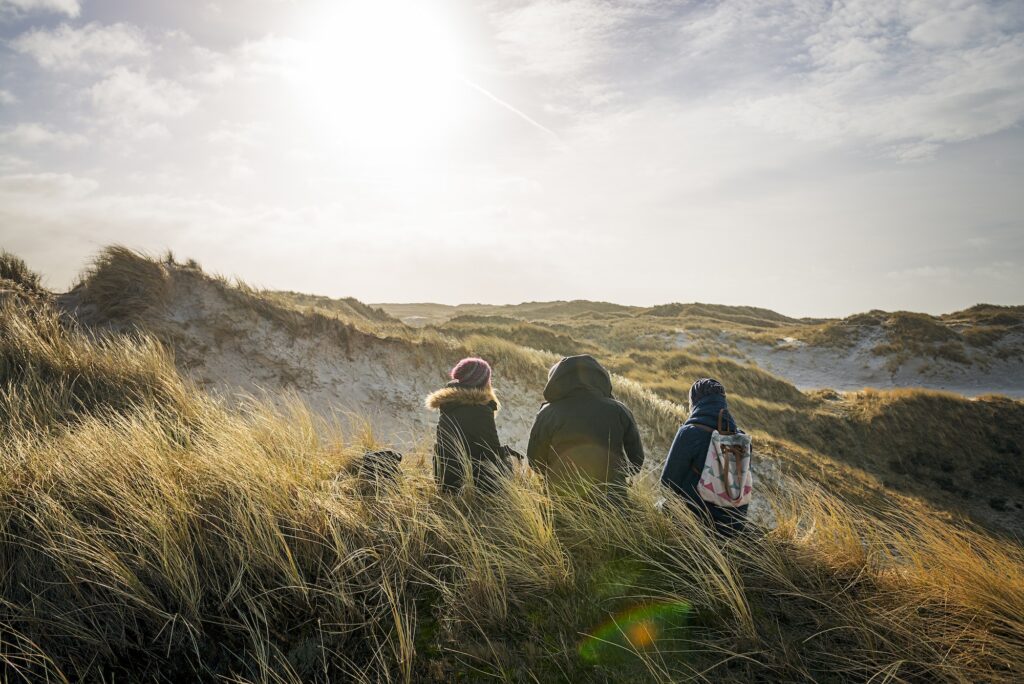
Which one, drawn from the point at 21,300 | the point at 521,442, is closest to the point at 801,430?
the point at 521,442

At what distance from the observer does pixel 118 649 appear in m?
2.44

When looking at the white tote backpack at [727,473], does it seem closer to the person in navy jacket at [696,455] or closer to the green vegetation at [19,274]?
the person in navy jacket at [696,455]

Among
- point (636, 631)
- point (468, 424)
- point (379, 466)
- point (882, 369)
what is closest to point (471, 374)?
point (468, 424)

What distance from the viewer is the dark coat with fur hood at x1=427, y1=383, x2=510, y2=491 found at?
4641mm

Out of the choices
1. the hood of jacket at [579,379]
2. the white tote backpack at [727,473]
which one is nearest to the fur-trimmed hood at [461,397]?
the hood of jacket at [579,379]

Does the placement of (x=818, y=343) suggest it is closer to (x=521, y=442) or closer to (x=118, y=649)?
(x=521, y=442)

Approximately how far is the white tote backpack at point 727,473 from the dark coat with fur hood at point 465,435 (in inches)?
72.5

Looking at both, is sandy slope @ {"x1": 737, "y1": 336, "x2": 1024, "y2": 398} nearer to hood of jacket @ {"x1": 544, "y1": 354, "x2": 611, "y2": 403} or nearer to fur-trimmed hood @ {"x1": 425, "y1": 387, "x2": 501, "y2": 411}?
hood of jacket @ {"x1": 544, "y1": 354, "x2": 611, "y2": 403}

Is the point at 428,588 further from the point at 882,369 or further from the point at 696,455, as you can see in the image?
the point at 882,369

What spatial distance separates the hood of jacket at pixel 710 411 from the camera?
3986 mm

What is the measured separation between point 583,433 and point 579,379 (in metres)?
0.52

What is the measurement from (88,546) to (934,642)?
4747 millimetres

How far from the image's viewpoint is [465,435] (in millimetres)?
4934

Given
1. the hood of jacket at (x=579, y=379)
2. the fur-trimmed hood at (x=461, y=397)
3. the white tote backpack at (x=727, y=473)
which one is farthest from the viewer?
the fur-trimmed hood at (x=461, y=397)
